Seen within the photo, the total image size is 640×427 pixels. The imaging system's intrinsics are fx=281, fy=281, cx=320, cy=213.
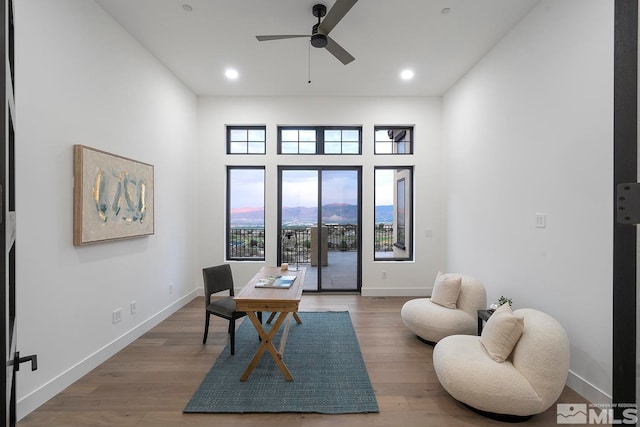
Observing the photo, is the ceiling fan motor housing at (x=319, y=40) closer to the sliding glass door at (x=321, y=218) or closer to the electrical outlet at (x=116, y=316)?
the sliding glass door at (x=321, y=218)

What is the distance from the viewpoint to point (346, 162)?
5059 mm

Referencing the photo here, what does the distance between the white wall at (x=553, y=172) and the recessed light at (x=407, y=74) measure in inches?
33.7

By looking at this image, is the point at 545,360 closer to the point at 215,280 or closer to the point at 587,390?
the point at 587,390

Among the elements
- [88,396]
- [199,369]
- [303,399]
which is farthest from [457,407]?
[88,396]

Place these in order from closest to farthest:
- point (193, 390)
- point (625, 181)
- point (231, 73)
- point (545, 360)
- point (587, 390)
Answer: point (625, 181) < point (545, 360) < point (587, 390) < point (193, 390) < point (231, 73)

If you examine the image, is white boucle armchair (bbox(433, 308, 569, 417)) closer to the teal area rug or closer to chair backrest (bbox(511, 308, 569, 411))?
chair backrest (bbox(511, 308, 569, 411))

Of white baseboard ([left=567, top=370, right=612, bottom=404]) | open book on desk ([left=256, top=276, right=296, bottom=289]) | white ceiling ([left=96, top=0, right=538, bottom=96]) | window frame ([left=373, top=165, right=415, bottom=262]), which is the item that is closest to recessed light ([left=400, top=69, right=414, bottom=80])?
white ceiling ([left=96, top=0, right=538, bottom=96])

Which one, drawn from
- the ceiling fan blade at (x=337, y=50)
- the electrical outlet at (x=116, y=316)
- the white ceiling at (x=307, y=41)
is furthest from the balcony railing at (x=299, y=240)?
the ceiling fan blade at (x=337, y=50)

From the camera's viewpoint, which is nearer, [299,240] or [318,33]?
[318,33]

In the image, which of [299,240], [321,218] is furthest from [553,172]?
[299,240]

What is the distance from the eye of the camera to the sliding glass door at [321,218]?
5.17 meters

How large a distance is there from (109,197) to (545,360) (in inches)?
158

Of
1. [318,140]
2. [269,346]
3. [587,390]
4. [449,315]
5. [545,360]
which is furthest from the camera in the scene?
[318,140]

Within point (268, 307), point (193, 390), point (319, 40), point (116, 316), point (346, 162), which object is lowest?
point (193, 390)
